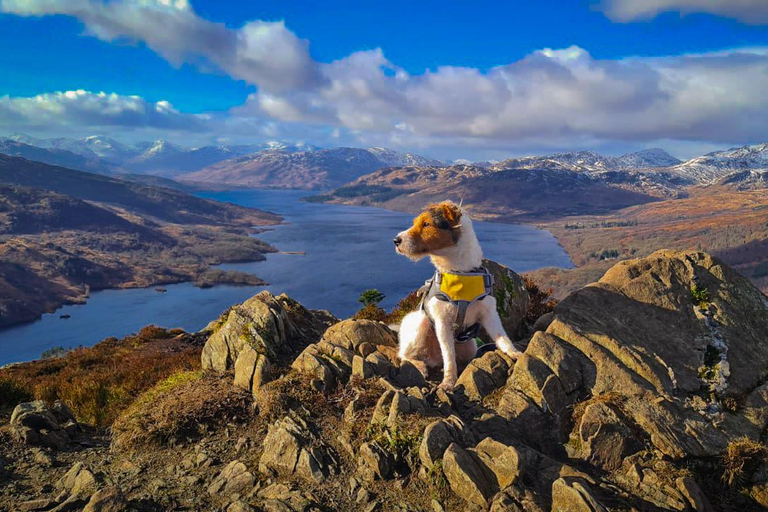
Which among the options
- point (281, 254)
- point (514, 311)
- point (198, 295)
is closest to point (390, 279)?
point (198, 295)

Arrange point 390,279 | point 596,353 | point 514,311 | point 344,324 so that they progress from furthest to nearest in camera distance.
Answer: point 390,279 < point 514,311 < point 344,324 < point 596,353

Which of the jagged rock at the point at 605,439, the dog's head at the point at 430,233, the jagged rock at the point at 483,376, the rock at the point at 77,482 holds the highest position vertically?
the dog's head at the point at 430,233

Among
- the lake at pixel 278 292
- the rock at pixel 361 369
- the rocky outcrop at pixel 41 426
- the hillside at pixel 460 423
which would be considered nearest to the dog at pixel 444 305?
the hillside at pixel 460 423

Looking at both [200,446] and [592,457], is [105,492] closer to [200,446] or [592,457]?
[200,446]

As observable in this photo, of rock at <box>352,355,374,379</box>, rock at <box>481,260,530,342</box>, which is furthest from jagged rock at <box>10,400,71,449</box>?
rock at <box>481,260,530,342</box>

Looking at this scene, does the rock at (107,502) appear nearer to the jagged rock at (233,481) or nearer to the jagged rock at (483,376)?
the jagged rock at (233,481)

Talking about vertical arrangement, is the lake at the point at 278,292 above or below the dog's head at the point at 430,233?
below
